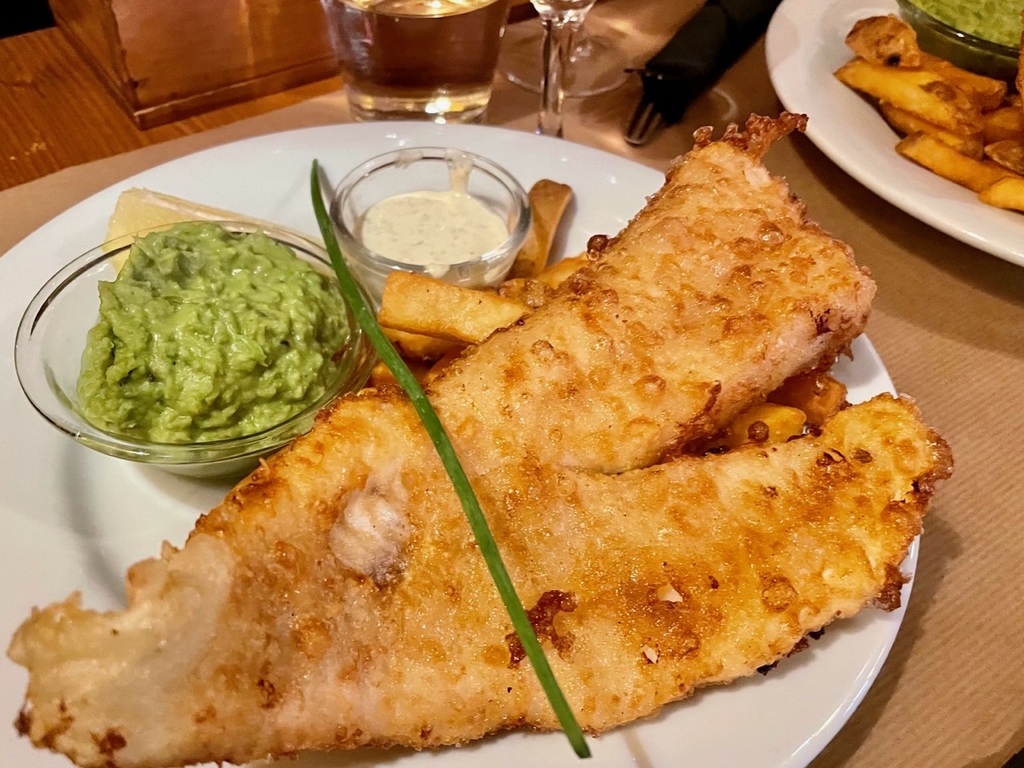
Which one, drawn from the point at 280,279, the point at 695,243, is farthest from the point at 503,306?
the point at 280,279

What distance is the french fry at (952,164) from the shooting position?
8.15 feet

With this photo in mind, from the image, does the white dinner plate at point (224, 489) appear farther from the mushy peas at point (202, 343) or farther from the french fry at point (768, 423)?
the french fry at point (768, 423)

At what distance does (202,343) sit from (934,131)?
2169 millimetres

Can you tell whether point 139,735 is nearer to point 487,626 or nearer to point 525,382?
point 487,626

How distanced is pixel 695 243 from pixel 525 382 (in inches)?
19.0

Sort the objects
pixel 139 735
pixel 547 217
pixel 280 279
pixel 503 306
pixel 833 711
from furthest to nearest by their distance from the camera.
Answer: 1. pixel 547 217
2. pixel 280 279
3. pixel 503 306
4. pixel 833 711
5. pixel 139 735

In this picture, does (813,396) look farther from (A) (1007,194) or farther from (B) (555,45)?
(B) (555,45)

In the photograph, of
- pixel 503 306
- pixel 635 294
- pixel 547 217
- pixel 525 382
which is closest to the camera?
pixel 525 382

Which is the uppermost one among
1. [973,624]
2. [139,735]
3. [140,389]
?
[139,735]

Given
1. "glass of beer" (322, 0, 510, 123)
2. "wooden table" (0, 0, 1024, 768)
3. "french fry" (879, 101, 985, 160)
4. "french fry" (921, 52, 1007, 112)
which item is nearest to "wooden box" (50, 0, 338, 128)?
"wooden table" (0, 0, 1024, 768)

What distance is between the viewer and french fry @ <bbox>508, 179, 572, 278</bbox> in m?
2.36

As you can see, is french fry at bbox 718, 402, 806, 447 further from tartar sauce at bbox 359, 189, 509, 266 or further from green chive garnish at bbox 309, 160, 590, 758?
tartar sauce at bbox 359, 189, 509, 266

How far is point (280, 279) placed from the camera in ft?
6.43

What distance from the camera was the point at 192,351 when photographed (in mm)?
1774
